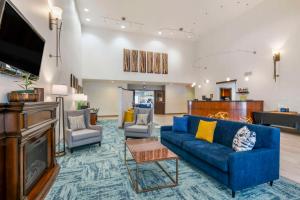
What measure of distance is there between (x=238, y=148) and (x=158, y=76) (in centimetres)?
963

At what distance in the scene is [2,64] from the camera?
184cm

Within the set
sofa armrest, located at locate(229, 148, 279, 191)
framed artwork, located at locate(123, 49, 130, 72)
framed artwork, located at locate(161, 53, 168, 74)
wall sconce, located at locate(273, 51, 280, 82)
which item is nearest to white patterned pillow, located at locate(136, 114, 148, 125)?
sofa armrest, located at locate(229, 148, 279, 191)

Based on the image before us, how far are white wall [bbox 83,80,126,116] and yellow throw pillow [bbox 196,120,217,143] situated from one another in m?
9.64

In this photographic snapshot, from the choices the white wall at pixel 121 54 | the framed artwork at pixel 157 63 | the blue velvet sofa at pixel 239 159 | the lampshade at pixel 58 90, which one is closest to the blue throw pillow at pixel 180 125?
the blue velvet sofa at pixel 239 159

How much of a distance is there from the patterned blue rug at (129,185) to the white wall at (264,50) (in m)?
5.81

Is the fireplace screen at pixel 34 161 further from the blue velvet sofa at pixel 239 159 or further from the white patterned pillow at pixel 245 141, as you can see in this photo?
the white patterned pillow at pixel 245 141

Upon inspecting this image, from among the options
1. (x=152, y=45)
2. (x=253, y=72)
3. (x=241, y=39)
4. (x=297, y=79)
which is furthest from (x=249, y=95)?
(x=152, y=45)

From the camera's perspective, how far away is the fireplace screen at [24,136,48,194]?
1887 mm

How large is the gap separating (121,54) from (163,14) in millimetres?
3616

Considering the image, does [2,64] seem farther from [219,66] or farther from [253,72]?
[219,66]

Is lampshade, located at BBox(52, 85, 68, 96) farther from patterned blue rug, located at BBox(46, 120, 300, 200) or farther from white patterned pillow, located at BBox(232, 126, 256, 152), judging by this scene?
white patterned pillow, located at BBox(232, 126, 256, 152)

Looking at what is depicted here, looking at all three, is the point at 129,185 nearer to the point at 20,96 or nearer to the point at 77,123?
the point at 20,96

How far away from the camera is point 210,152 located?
2.55 metres

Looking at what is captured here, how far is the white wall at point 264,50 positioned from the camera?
654 cm
